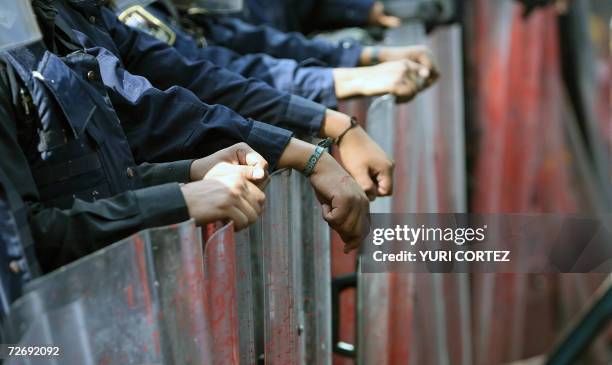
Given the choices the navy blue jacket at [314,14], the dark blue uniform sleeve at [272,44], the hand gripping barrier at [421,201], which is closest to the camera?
the hand gripping barrier at [421,201]

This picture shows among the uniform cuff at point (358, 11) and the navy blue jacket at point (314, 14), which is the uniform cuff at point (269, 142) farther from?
the uniform cuff at point (358, 11)

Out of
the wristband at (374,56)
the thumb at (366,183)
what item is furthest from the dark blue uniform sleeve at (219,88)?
the wristband at (374,56)

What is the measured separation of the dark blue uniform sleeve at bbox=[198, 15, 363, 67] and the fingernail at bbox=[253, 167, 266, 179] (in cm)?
115

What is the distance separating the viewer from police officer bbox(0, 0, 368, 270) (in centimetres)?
142

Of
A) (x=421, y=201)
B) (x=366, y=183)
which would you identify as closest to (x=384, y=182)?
(x=366, y=183)

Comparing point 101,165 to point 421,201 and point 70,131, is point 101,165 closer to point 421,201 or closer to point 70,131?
point 70,131

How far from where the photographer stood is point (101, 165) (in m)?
1.61

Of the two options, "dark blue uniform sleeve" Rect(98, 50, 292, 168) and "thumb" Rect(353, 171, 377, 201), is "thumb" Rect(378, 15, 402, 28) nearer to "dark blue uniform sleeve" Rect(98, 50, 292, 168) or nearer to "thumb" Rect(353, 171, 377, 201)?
"thumb" Rect(353, 171, 377, 201)

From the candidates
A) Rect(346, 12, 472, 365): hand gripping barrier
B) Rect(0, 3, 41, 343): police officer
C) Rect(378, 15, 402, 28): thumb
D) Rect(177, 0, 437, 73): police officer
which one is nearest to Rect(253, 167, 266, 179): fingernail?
Rect(0, 3, 41, 343): police officer

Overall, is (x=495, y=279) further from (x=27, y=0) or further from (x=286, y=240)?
(x=27, y=0)

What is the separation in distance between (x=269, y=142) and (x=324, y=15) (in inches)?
73.3

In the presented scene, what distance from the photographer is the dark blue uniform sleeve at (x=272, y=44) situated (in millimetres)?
2703

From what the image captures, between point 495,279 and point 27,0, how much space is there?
9.86 feet

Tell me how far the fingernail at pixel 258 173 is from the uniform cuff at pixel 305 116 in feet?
1.54
